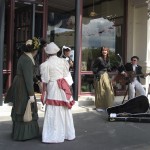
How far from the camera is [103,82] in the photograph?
10211mm

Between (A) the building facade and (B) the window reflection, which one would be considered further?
(B) the window reflection

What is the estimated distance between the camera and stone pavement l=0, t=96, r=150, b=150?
22.1 feet

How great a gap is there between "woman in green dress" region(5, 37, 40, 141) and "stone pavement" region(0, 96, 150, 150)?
183 millimetres

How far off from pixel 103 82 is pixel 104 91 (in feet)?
0.82

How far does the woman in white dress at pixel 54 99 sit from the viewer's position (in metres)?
6.89

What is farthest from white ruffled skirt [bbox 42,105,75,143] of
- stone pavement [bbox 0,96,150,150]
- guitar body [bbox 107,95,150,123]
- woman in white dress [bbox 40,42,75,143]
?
guitar body [bbox 107,95,150,123]

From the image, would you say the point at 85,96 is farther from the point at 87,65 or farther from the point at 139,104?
the point at 139,104

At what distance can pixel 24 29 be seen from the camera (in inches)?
439

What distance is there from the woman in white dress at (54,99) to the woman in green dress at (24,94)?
0.25 meters

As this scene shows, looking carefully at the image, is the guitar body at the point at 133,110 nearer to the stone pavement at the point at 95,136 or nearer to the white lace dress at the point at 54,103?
the stone pavement at the point at 95,136

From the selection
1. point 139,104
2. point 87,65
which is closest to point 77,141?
point 139,104

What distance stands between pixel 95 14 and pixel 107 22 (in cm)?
65

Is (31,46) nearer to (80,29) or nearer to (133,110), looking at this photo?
(133,110)

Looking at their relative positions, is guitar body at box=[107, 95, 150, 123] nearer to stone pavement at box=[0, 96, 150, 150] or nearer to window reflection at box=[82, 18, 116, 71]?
stone pavement at box=[0, 96, 150, 150]
